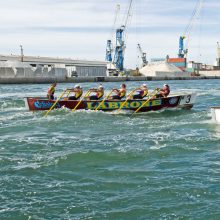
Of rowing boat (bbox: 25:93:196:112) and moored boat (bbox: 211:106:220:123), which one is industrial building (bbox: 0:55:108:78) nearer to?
rowing boat (bbox: 25:93:196:112)

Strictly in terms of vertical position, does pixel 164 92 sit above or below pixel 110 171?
above

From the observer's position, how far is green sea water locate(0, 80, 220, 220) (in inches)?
380

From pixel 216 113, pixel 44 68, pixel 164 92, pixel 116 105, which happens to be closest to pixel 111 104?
pixel 116 105

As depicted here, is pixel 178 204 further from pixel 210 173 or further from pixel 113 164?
pixel 113 164

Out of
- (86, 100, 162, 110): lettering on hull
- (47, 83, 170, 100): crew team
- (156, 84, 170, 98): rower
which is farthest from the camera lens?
(156, 84, 170, 98): rower

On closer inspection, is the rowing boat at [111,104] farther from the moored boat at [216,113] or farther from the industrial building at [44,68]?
the industrial building at [44,68]

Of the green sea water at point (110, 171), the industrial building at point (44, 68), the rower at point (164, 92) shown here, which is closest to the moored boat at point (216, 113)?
the green sea water at point (110, 171)

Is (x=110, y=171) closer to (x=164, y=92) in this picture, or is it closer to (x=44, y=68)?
(x=164, y=92)

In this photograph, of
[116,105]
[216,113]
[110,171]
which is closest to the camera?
[110,171]

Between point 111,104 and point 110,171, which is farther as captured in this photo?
point 111,104

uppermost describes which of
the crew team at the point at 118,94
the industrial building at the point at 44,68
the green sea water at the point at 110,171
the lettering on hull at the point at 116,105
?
the industrial building at the point at 44,68

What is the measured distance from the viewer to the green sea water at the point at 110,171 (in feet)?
31.7

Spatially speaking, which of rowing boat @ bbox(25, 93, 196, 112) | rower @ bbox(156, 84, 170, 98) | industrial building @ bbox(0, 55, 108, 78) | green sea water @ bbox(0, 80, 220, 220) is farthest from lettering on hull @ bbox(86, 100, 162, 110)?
industrial building @ bbox(0, 55, 108, 78)

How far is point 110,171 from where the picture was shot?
12578mm
